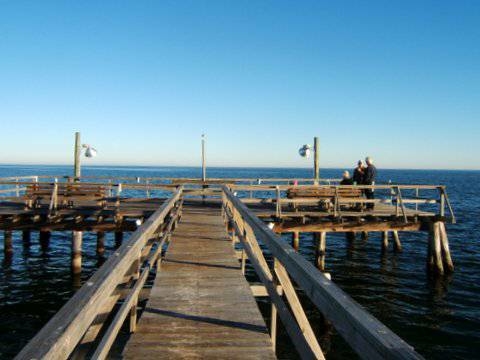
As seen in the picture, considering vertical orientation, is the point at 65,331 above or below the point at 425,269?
above

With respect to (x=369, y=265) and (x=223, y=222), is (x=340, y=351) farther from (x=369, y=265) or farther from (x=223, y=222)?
(x=369, y=265)

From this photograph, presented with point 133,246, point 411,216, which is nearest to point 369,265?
point 411,216

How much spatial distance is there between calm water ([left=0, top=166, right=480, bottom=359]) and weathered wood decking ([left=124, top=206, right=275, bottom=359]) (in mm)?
3595

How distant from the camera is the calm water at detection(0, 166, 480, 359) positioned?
368 inches

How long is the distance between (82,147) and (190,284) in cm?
1903

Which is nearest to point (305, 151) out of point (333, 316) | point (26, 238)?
point (26, 238)

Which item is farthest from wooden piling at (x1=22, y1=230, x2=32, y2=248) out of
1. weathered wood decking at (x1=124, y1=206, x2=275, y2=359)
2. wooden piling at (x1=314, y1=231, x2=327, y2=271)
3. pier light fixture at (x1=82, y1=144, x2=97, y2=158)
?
weathered wood decking at (x1=124, y1=206, x2=275, y2=359)

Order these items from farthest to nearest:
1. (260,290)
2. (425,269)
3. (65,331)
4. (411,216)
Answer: (425,269), (411,216), (260,290), (65,331)

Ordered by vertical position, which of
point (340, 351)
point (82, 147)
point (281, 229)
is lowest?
point (340, 351)

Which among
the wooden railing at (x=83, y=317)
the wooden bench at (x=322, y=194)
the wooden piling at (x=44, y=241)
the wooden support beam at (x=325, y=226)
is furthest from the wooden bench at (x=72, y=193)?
the wooden railing at (x=83, y=317)

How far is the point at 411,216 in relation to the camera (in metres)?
13.6

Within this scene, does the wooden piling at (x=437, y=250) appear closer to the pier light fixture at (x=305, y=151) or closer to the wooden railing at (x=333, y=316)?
the pier light fixture at (x=305, y=151)

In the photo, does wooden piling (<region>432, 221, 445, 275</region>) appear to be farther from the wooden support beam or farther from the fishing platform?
the wooden support beam

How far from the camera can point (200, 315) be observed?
4.30m
